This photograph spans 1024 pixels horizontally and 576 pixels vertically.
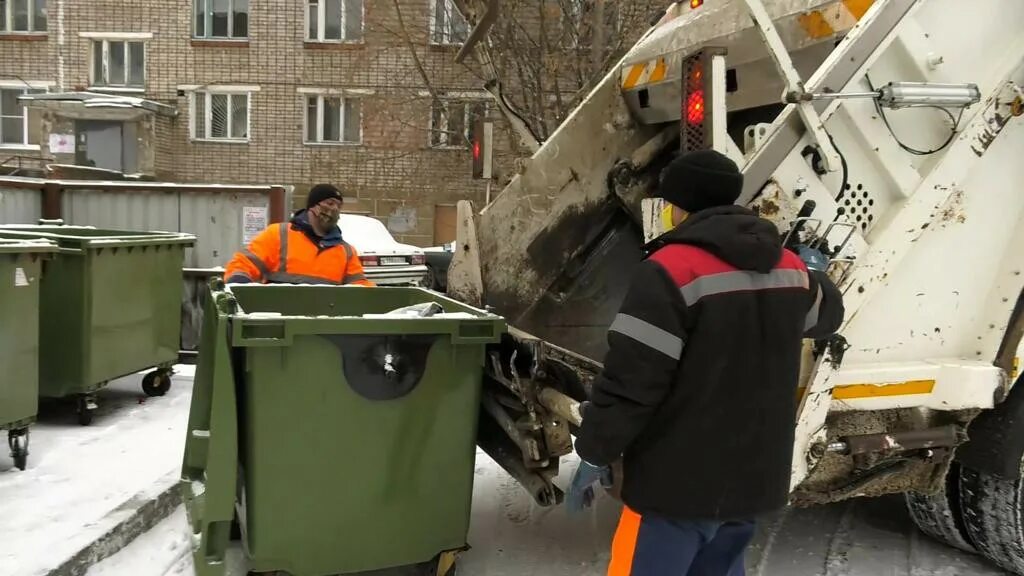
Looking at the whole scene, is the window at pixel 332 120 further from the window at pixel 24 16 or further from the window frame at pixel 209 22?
the window at pixel 24 16

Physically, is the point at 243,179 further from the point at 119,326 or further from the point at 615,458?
the point at 615,458

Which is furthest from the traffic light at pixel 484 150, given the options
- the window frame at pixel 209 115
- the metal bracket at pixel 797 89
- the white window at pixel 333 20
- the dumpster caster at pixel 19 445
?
the window frame at pixel 209 115

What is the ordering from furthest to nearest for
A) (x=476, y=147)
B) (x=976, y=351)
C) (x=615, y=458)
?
1. (x=476, y=147)
2. (x=976, y=351)
3. (x=615, y=458)

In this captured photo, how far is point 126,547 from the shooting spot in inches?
139

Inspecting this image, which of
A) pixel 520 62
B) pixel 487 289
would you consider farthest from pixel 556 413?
pixel 520 62

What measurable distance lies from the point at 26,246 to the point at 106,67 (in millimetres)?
17691

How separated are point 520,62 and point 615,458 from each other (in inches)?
395

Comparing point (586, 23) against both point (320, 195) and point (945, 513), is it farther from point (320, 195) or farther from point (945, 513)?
point (945, 513)

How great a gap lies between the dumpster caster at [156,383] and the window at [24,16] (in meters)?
17.9

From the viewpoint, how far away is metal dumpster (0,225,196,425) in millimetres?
4836

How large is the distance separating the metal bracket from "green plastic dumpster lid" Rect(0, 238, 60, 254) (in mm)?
3641

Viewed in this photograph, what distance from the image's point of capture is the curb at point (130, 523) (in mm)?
3221

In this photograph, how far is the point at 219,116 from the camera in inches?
750

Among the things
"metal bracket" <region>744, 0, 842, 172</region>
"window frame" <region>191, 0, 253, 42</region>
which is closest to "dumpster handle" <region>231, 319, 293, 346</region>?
"metal bracket" <region>744, 0, 842, 172</region>
